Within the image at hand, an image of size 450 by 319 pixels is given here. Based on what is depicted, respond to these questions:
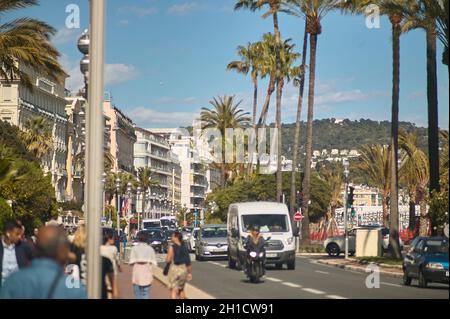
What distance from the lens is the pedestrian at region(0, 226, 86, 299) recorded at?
841cm

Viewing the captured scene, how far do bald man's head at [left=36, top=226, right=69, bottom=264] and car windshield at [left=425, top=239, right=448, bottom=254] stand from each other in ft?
74.0

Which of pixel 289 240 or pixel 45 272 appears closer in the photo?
pixel 45 272

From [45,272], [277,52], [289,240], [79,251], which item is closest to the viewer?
[45,272]

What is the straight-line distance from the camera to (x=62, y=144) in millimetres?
124562

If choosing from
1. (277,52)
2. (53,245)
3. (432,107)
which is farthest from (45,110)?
(53,245)

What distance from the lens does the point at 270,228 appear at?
3981cm

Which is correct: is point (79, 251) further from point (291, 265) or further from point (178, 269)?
point (291, 265)

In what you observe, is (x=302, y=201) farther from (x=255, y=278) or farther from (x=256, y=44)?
(x=255, y=278)

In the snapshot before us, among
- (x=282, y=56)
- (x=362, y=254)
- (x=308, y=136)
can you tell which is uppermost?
(x=282, y=56)

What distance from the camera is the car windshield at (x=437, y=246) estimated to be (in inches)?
1187

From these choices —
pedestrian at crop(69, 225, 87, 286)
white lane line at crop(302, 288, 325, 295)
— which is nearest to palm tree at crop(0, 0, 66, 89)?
white lane line at crop(302, 288, 325, 295)

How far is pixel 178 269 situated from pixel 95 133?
6.13 meters
